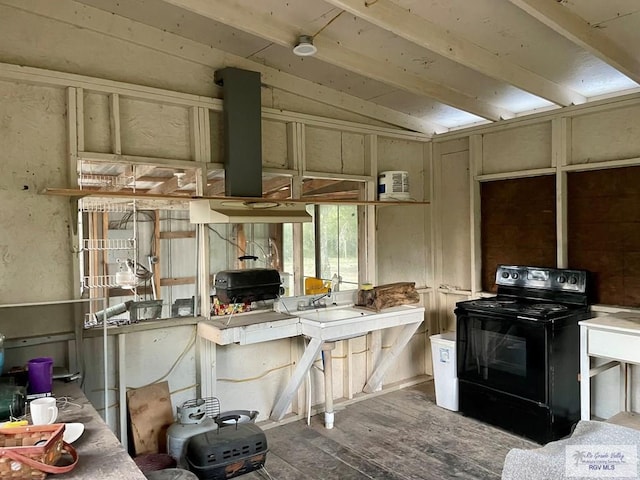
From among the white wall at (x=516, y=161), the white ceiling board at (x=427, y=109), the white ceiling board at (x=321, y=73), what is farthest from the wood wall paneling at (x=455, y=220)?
the white ceiling board at (x=321, y=73)

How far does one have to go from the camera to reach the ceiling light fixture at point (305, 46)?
2.84 m

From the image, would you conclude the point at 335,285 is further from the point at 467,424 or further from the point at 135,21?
the point at 135,21

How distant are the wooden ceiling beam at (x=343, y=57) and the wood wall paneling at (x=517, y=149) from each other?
20 centimetres

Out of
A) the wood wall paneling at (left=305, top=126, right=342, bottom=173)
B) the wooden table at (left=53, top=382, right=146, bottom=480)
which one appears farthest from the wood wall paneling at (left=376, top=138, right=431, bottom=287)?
the wooden table at (left=53, top=382, right=146, bottom=480)

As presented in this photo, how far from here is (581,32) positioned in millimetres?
2604

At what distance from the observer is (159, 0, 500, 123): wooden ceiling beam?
2.65m

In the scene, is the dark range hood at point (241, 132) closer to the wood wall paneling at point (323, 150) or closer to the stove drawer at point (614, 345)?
the wood wall paneling at point (323, 150)

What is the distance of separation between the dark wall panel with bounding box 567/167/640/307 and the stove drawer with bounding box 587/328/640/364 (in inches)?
24.1

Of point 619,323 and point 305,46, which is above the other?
point 305,46

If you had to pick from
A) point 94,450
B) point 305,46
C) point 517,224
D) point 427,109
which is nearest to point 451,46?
point 305,46

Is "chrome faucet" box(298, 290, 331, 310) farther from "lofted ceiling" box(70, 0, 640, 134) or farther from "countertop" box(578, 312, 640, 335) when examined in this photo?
"countertop" box(578, 312, 640, 335)

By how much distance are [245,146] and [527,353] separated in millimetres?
2363

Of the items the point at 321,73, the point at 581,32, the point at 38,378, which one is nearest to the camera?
the point at 38,378

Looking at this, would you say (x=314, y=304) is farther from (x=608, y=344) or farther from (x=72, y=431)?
(x=72, y=431)
